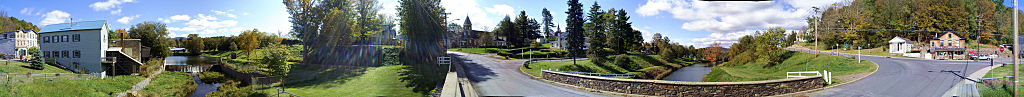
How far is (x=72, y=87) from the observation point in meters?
4.70

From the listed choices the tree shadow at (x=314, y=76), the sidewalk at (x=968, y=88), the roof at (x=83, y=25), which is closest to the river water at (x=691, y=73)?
the sidewalk at (x=968, y=88)

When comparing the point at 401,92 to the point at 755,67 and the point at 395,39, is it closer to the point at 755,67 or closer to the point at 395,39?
the point at 395,39

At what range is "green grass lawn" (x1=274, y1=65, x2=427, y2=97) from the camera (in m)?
4.47

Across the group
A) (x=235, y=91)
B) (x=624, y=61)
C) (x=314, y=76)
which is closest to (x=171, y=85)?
(x=235, y=91)

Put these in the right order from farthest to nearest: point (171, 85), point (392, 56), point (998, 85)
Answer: point (171, 85), point (392, 56), point (998, 85)

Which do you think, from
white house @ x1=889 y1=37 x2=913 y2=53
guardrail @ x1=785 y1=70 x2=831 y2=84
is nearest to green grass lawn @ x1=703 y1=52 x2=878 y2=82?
guardrail @ x1=785 y1=70 x2=831 y2=84

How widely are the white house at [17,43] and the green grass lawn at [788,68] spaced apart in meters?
6.96

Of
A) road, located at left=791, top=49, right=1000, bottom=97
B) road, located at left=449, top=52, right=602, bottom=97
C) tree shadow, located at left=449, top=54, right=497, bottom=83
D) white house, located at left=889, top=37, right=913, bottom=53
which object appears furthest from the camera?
tree shadow, located at left=449, top=54, right=497, bottom=83

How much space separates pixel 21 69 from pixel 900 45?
31.1ft

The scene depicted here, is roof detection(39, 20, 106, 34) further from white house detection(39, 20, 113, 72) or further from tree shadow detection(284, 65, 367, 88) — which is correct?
tree shadow detection(284, 65, 367, 88)

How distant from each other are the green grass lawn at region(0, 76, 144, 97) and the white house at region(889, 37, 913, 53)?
26.3 ft

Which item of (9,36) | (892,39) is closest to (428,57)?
(9,36)

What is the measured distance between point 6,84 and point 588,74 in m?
7.11

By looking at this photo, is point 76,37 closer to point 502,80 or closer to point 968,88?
point 502,80
